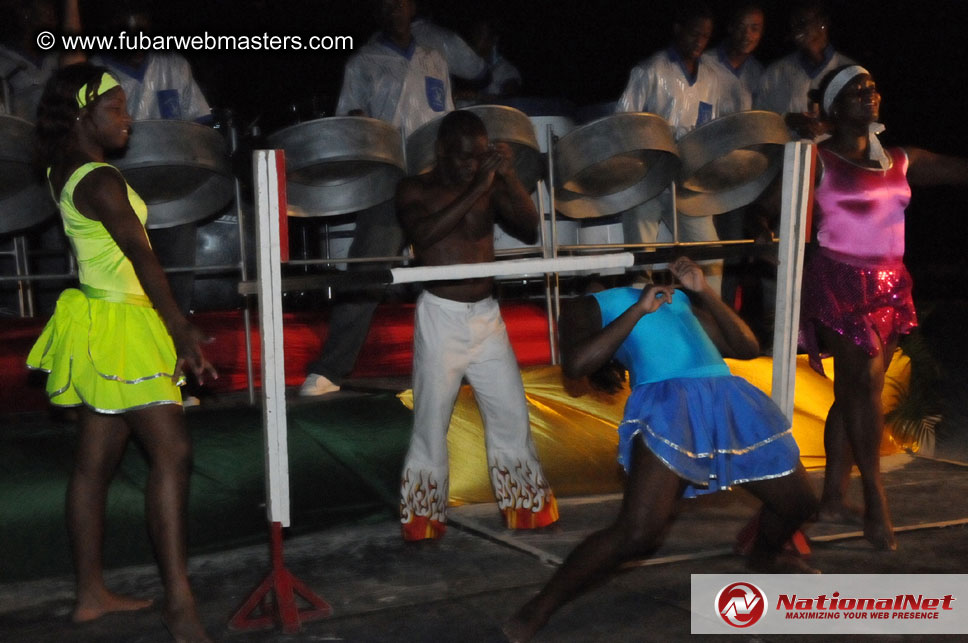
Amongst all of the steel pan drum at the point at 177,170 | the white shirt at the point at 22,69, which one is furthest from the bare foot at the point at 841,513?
the white shirt at the point at 22,69

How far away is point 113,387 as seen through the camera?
7.07ft

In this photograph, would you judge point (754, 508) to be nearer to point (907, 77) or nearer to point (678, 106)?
point (678, 106)

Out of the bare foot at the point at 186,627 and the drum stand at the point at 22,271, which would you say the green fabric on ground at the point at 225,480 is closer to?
the bare foot at the point at 186,627

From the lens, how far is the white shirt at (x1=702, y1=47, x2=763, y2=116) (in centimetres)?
Answer: 430

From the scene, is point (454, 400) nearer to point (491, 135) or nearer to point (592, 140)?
point (491, 135)

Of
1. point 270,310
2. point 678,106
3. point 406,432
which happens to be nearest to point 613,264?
point 270,310

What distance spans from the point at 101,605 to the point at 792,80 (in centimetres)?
329

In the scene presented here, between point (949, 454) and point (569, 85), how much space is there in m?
3.25

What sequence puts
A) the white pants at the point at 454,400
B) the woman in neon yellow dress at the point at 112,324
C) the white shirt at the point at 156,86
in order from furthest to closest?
the white shirt at the point at 156,86
the white pants at the point at 454,400
the woman in neon yellow dress at the point at 112,324

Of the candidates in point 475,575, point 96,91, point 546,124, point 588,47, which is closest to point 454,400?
point 475,575

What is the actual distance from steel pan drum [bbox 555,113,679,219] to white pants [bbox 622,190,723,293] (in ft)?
0.74

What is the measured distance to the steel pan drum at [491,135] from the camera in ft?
10.2

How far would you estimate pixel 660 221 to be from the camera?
4.13m

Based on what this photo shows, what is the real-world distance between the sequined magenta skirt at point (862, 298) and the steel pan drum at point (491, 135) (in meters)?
0.93
